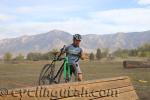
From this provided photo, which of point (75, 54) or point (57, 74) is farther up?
point (75, 54)

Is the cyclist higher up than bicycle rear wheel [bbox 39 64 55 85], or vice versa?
the cyclist

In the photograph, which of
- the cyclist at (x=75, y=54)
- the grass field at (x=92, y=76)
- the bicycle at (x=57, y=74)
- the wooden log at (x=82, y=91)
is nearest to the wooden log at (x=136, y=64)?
the grass field at (x=92, y=76)

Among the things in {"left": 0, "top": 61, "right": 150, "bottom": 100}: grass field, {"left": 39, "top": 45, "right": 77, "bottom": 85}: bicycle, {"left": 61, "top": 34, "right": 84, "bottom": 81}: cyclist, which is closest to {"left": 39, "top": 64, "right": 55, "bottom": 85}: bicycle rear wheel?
{"left": 39, "top": 45, "right": 77, "bottom": 85}: bicycle

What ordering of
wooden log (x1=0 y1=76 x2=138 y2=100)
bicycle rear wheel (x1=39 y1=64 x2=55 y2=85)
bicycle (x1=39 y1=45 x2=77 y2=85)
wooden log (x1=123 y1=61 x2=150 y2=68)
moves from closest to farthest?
wooden log (x1=0 y1=76 x2=138 y2=100) < bicycle (x1=39 y1=45 x2=77 y2=85) < bicycle rear wheel (x1=39 y1=64 x2=55 y2=85) < wooden log (x1=123 y1=61 x2=150 y2=68)

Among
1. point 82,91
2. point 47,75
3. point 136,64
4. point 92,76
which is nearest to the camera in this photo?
point 82,91

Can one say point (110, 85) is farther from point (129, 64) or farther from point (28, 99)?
point (129, 64)

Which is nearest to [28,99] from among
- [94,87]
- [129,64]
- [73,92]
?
[73,92]

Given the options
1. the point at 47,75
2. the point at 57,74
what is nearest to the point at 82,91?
the point at 57,74

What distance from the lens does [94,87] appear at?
846cm

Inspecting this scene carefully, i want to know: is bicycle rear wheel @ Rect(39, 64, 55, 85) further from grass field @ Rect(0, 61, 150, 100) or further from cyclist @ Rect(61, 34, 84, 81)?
grass field @ Rect(0, 61, 150, 100)

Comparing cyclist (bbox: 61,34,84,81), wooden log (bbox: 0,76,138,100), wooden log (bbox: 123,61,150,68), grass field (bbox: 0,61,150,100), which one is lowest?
grass field (bbox: 0,61,150,100)

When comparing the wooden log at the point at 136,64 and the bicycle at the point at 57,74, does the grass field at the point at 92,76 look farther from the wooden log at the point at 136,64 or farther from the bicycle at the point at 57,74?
the wooden log at the point at 136,64

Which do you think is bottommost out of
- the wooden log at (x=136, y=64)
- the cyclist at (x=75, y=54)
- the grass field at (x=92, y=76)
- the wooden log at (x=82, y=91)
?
the grass field at (x=92, y=76)

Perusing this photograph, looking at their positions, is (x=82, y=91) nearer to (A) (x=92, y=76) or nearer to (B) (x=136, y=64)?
(A) (x=92, y=76)
